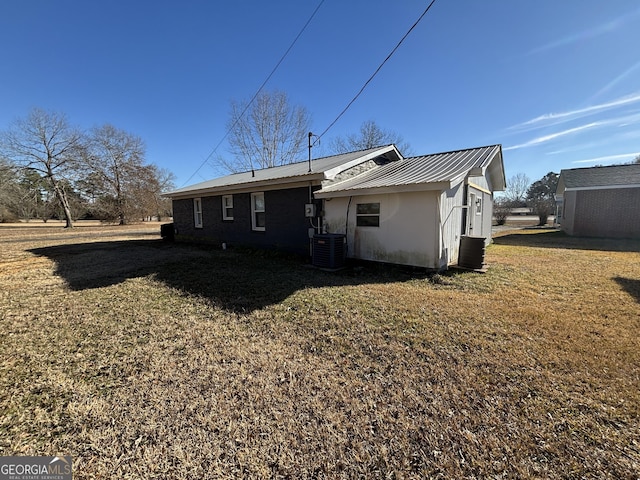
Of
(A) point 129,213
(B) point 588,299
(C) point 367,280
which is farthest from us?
(A) point 129,213

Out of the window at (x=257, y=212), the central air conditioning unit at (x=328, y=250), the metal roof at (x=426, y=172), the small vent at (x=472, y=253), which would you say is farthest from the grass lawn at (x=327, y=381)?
the window at (x=257, y=212)

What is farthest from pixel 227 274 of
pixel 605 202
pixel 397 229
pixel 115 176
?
pixel 115 176

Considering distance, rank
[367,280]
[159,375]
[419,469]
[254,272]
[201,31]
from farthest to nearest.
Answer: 1. [201,31]
2. [254,272]
3. [367,280]
4. [159,375]
5. [419,469]

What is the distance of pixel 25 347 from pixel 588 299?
8.76m

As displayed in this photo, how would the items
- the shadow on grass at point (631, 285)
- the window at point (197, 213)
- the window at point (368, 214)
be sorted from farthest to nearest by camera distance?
1. the window at point (197, 213)
2. the window at point (368, 214)
3. the shadow on grass at point (631, 285)

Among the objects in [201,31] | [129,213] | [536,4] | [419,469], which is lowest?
[419,469]

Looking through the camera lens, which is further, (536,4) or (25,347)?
(536,4)

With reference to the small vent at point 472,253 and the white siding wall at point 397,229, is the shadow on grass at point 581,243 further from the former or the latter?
the white siding wall at point 397,229

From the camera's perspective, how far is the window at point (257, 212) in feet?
33.0

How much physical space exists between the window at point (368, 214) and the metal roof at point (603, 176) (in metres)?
16.8

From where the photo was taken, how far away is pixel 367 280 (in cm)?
626

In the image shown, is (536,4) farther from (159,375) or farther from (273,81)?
(159,375)

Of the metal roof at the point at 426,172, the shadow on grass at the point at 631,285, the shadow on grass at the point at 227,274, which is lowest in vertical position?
the shadow on grass at the point at 631,285

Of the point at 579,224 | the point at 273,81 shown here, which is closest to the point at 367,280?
the point at 273,81
